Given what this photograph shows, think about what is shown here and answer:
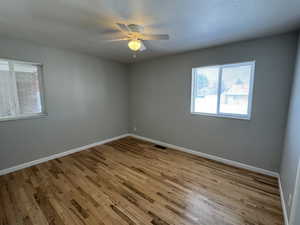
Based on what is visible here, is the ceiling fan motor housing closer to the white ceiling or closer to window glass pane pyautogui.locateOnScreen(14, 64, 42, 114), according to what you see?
the white ceiling

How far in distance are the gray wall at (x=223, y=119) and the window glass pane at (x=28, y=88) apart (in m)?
2.49

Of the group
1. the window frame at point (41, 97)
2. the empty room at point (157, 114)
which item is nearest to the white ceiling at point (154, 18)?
the empty room at point (157, 114)

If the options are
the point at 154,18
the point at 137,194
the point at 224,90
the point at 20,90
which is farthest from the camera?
the point at 224,90

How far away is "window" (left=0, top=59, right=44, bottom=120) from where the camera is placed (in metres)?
2.50

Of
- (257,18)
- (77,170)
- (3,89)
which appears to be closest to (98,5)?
(257,18)

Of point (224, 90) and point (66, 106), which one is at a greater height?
point (224, 90)

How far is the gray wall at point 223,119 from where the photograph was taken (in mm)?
2299

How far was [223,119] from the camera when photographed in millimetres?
2889

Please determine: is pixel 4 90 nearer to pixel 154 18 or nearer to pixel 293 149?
pixel 154 18

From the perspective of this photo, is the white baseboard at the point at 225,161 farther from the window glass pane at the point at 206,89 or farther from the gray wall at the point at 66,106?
the gray wall at the point at 66,106

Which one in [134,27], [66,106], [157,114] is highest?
[134,27]

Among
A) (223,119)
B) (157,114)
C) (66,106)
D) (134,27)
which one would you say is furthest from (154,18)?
(66,106)

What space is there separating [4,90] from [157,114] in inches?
128

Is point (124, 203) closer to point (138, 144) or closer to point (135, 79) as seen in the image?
point (138, 144)
